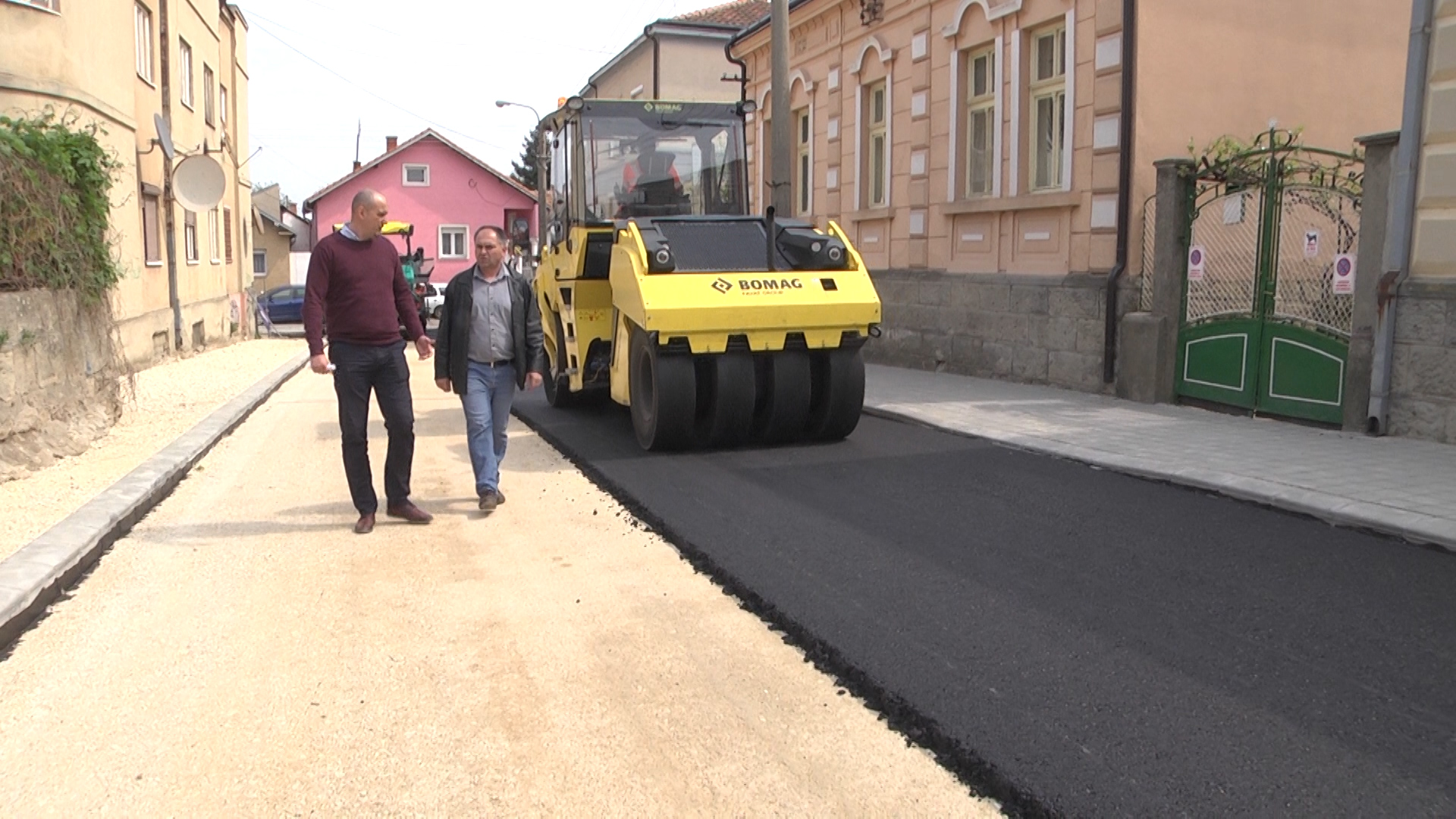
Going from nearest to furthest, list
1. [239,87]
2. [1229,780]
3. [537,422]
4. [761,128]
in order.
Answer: [1229,780]
[537,422]
[761,128]
[239,87]

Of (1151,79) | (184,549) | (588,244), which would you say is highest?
(1151,79)

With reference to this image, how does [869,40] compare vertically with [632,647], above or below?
above

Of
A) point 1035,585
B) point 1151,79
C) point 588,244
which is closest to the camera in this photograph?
point 1035,585

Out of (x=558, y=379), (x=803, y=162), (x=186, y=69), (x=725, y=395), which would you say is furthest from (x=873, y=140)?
(x=186, y=69)

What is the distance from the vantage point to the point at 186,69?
2250 centimetres

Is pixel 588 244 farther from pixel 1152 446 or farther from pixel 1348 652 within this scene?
pixel 1348 652

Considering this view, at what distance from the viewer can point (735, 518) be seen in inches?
263

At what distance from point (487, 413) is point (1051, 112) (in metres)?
8.72

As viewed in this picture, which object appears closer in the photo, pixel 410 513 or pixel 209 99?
pixel 410 513

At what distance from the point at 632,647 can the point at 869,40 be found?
564 inches

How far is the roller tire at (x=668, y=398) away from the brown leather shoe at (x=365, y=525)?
2.61m

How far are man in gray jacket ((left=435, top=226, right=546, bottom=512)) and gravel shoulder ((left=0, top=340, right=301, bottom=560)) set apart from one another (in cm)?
227

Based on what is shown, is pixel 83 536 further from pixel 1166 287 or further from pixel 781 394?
pixel 1166 287

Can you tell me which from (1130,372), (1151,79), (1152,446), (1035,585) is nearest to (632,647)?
(1035,585)
